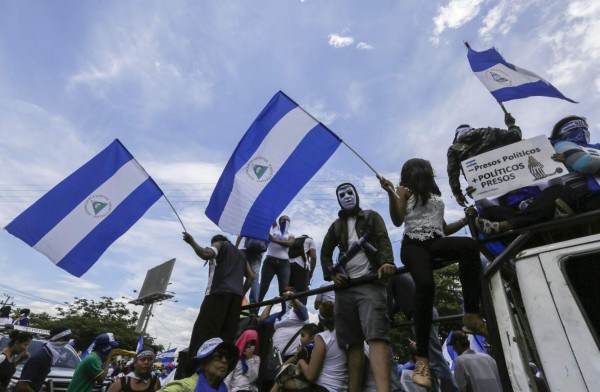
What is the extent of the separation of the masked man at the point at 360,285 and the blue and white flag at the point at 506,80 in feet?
8.65

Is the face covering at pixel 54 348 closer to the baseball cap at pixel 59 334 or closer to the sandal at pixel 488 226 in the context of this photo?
the baseball cap at pixel 59 334

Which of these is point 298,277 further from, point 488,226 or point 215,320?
point 488,226

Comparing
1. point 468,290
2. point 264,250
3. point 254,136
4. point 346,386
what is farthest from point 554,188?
point 264,250

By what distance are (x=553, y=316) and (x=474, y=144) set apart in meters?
2.33

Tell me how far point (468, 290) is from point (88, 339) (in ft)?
158

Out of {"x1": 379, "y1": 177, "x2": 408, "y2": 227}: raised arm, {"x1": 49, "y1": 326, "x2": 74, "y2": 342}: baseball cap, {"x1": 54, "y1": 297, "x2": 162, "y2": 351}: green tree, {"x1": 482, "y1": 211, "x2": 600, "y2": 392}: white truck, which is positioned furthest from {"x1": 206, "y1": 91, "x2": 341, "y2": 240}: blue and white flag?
{"x1": 54, "y1": 297, "x2": 162, "y2": 351}: green tree

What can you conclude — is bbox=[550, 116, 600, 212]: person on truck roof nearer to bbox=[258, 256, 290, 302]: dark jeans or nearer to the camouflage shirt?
the camouflage shirt

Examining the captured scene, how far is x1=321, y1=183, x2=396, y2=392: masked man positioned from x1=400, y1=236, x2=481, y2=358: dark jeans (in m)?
0.35

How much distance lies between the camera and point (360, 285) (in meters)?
3.47

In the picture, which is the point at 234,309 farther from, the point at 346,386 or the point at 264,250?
the point at 264,250

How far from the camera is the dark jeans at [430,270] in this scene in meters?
2.68

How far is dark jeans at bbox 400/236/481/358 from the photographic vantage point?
2.68 metres

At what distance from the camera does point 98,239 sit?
6.00 meters

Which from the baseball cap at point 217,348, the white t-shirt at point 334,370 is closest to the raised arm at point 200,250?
the baseball cap at point 217,348
